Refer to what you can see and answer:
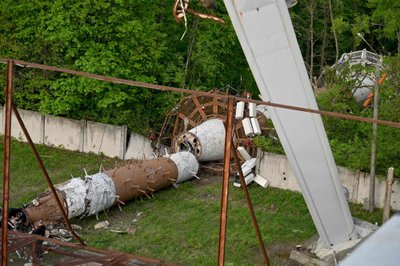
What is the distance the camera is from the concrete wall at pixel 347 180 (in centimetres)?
1809

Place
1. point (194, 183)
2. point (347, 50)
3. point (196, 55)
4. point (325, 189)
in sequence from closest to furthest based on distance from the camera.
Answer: point (325, 189) < point (194, 183) < point (196, 55) < point (347, 50)

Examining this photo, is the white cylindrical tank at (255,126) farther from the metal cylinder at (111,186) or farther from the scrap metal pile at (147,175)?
the metal cylinder at (111,186)

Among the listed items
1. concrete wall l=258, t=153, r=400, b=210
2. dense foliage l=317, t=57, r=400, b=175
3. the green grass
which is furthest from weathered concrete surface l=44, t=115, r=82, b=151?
dense foliage l=317, t=57, r=400, b=175

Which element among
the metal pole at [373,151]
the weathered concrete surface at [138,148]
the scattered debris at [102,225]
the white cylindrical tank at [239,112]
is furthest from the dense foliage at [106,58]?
the scattered debris at [102,225]

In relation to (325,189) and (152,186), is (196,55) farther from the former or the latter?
(325,189)

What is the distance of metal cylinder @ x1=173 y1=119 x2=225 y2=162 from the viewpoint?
67.0 feet

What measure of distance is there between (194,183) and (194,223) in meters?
2.86

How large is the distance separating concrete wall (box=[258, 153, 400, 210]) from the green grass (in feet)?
0.93

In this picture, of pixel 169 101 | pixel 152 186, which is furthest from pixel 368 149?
pixel 169 101

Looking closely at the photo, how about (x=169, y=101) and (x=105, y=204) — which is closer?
(x=105, y=204)

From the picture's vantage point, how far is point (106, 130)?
21.7 metres

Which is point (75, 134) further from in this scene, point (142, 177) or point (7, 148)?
point (7, 148)

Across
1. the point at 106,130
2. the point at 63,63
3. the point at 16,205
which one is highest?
the point at 63,63

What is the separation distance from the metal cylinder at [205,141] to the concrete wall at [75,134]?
1862 mm
